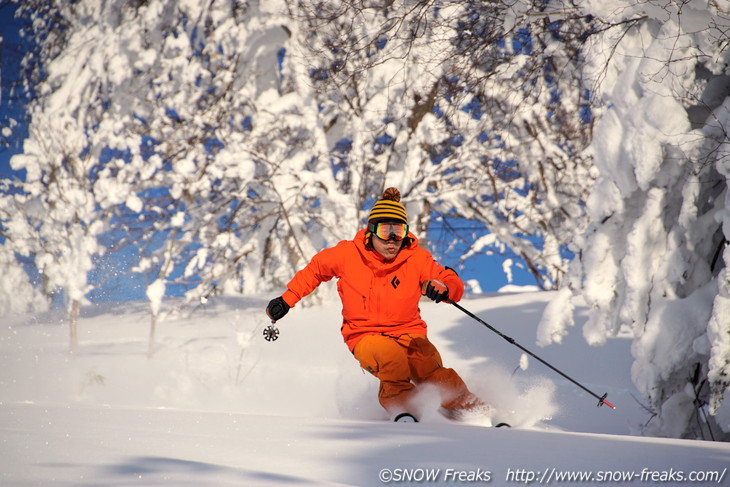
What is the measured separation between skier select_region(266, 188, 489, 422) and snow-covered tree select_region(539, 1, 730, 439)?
3.95ft

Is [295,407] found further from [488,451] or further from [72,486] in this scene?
[72,486]

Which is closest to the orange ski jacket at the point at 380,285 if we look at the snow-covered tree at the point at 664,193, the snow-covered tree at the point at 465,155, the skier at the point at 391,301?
the skier at the point at 391,301

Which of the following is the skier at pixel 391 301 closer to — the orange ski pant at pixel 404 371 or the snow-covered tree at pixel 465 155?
the orange ski pant at pixel 404 371

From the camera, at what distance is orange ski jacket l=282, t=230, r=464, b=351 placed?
4.61 m

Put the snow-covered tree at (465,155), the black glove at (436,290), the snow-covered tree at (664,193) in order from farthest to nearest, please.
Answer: the snow-covered tree at (465,155) < the black glove at (436,290) < the snow-covered tree at (664,193)

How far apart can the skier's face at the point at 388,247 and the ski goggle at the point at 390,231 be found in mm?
33

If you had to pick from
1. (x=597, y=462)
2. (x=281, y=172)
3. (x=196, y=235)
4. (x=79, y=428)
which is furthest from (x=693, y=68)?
(x=196, y=235)

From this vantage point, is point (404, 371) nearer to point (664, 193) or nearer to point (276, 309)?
point (276, 309)

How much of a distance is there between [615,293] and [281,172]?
6712 millimetres

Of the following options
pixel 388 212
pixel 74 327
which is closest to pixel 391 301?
pixel 388 212

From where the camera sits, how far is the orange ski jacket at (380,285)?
461 cm

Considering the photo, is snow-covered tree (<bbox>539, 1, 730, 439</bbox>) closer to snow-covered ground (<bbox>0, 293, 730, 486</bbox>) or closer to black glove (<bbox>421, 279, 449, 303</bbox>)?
snow-covered ground (<bbox>0, 293, 730, 486</bbox>)

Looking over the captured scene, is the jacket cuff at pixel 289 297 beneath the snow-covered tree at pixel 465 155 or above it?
beneath

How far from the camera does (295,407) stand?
6.95m
